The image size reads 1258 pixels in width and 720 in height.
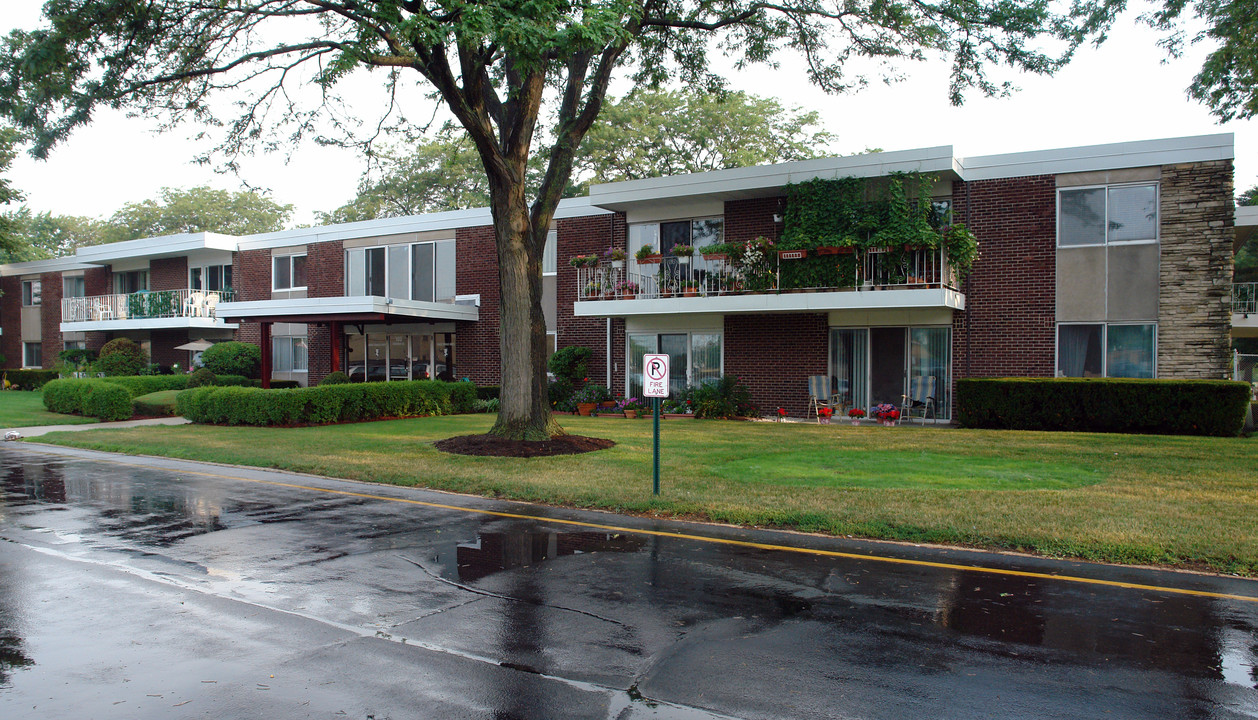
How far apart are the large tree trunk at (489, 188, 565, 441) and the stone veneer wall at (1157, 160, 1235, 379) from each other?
13.0 metres

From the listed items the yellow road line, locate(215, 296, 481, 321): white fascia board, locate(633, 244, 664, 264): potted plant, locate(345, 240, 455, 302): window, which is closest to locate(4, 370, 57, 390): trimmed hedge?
locate(215, 296, 481, 321): white fascia board

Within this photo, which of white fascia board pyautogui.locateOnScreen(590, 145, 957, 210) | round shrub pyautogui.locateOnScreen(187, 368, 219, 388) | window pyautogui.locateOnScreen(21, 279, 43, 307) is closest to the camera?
white fascia board pyautogui.locateOnScreen(590, 145, 957, 210)

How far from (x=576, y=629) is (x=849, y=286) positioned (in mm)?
14450

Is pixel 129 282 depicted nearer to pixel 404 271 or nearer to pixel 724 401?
pixel 404 271

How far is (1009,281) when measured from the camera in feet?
59.7

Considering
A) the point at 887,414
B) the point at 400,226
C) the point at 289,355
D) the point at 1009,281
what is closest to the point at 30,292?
the point at 289,355

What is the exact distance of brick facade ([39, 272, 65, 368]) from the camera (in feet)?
124

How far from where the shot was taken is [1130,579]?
21.1 ft

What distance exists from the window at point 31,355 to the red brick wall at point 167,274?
904 cm

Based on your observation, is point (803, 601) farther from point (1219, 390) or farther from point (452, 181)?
point (452, 181)

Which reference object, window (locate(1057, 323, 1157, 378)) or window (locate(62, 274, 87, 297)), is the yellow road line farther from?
window (locate(62, 274, 87, 297))

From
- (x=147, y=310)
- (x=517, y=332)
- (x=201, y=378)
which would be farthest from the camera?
(x=147, y=310)

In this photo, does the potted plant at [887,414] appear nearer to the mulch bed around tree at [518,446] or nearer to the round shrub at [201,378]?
the mulch bed around tree at [518,446]

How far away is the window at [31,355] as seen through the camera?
3912 cm
